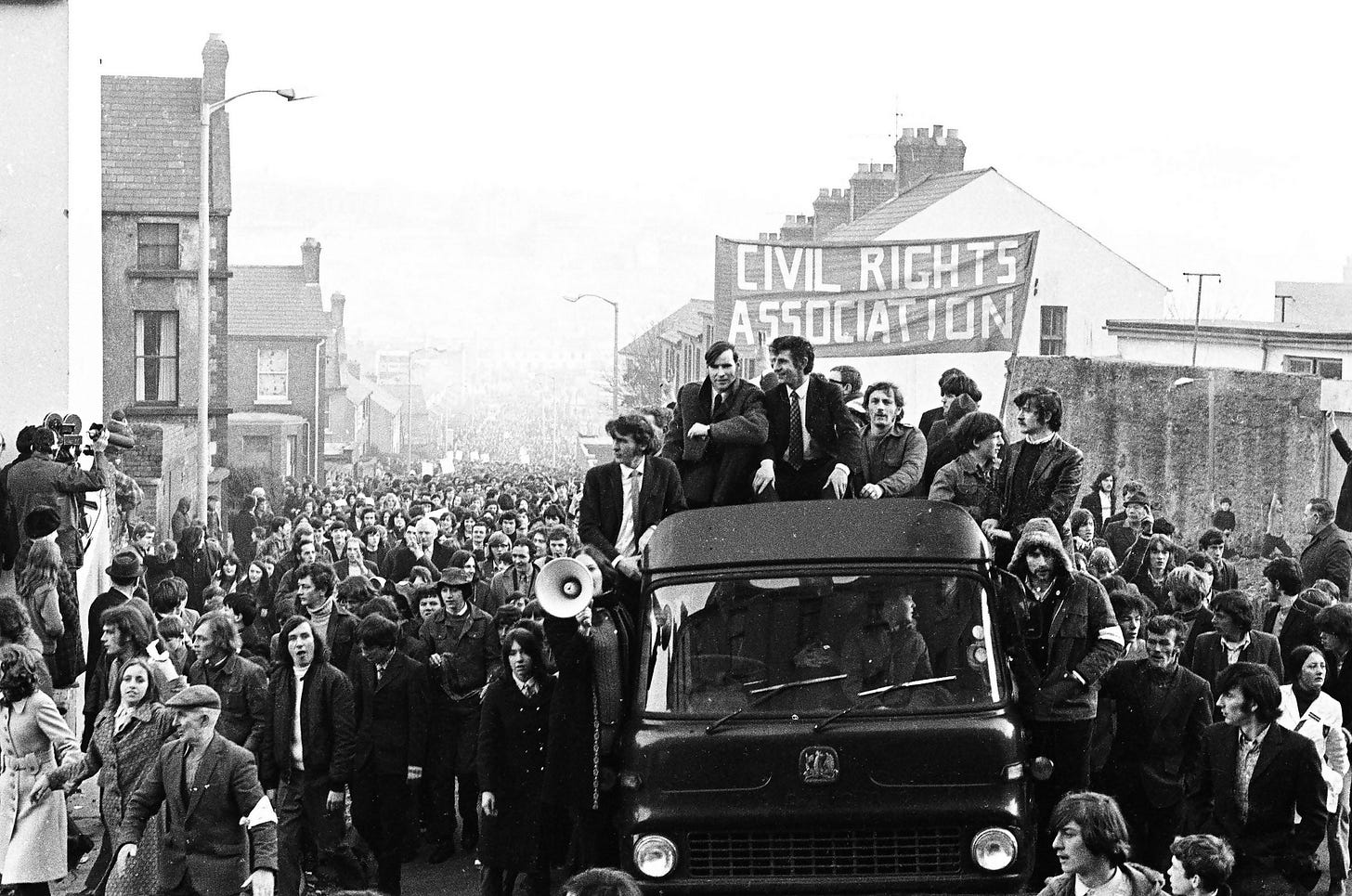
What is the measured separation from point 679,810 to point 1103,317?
134 ft

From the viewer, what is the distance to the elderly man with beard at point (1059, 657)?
8922mm

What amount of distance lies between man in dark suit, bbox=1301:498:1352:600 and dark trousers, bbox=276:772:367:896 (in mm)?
7904

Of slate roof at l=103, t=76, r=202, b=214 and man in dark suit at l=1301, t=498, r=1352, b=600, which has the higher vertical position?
slate roof at l=103, t=76, r=202, b=214

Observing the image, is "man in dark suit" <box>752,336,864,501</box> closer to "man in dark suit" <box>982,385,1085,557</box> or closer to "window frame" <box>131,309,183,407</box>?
"man in dark suit" <box>982,385,1085,557</box>

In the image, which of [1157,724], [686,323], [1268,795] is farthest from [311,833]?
[686,323]

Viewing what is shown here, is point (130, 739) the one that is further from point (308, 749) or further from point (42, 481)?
point (42, 481)

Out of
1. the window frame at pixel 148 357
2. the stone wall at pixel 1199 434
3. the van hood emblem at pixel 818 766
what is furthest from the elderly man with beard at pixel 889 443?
the window frame at pixel 148 357

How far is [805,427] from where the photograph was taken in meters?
11.0

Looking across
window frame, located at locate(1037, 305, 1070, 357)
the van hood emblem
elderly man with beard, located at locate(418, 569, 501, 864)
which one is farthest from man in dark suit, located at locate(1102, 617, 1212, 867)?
window frame, located at locate(1037, 305, 1070, 357)

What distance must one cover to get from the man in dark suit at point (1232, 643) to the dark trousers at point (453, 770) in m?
4.44

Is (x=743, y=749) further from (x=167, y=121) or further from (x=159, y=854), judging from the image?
(x=167, y=121)

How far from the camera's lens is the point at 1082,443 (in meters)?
33.3

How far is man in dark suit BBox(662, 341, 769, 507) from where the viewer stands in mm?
10648

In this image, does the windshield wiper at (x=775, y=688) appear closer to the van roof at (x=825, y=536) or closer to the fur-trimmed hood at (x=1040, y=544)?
the van roof at (x=825, y=536)
